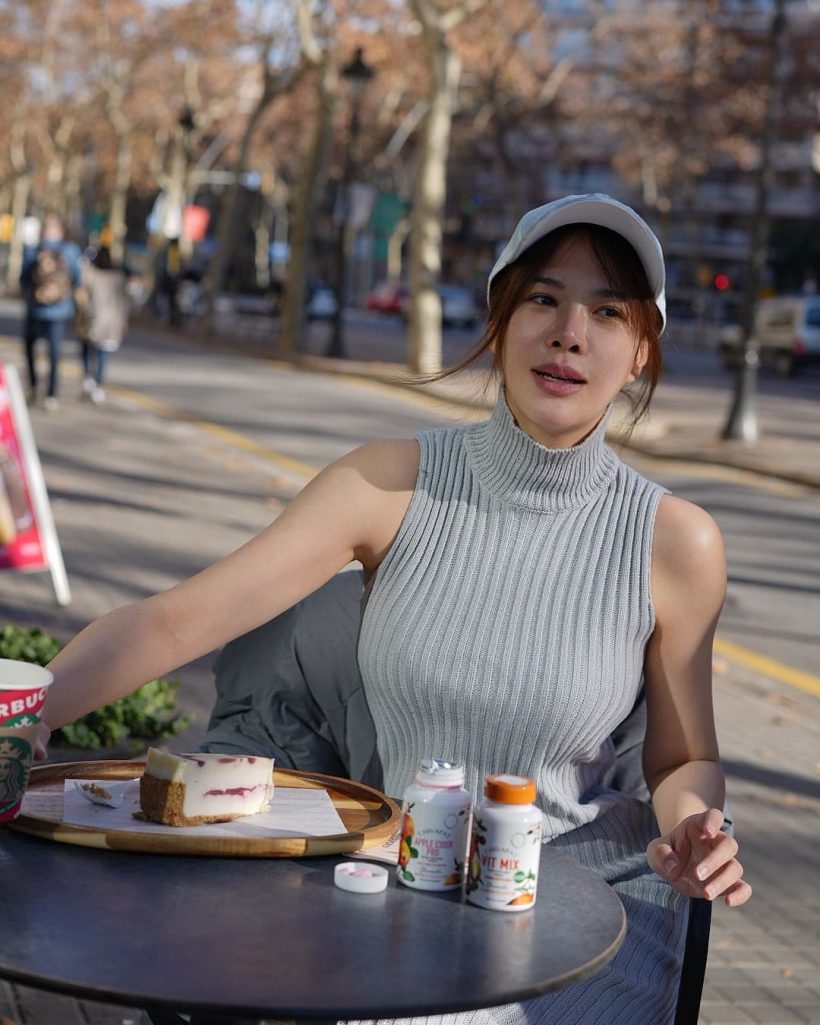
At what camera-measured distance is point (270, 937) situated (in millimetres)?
2062

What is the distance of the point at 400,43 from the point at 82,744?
150 ft

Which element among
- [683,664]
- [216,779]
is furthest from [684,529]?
[216,779]

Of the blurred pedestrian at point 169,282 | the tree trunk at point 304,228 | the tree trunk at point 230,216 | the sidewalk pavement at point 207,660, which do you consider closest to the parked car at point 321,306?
the blurred pedestrian at point 169,282

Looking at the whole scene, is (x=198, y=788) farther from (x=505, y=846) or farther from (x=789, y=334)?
(x=789, y=334)

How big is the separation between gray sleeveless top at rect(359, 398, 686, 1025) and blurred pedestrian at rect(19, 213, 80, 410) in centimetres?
1600

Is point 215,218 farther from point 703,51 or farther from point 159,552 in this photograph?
point 159,552

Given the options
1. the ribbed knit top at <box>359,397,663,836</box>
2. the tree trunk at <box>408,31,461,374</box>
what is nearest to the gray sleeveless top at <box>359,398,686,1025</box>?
the ribbed knit top at <box>359,397,663,836</box>

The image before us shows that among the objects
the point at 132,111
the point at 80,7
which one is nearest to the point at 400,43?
the point at 80,7

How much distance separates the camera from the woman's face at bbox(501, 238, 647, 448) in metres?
2.94

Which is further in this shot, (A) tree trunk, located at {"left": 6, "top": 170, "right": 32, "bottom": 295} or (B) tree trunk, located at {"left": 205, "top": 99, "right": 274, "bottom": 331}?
(A) tree trunk, located at {"left": 6, "top": 170, "right": 32, "bottom": 295}

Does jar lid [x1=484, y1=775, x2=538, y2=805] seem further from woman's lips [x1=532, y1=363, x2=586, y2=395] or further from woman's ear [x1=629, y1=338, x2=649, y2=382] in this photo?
woman's ear [x1=629, y1=338, x2=649, y2=382]

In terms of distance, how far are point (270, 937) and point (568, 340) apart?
1.24 m

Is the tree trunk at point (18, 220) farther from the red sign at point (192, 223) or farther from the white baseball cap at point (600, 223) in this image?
the white baseball cap at point (600, 223)

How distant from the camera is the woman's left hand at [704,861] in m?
2.53
